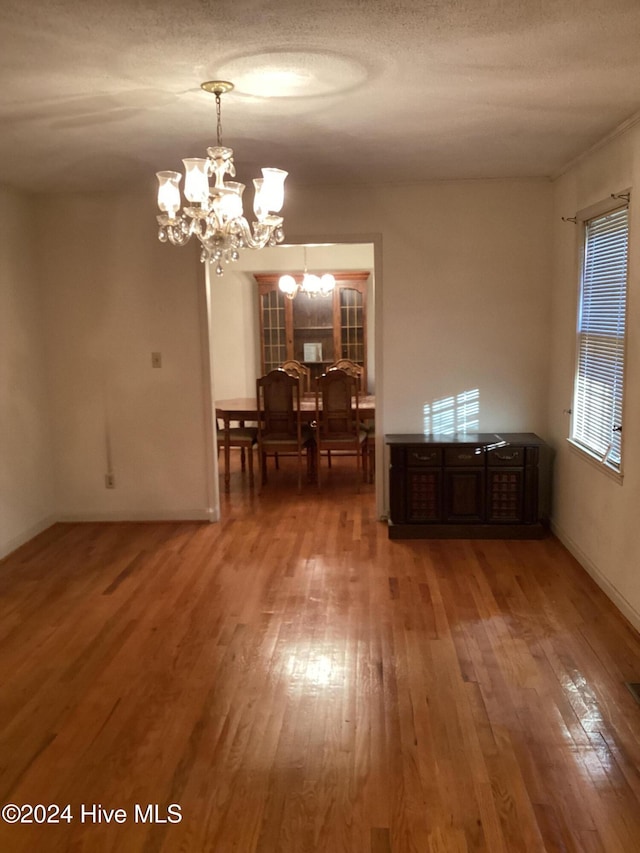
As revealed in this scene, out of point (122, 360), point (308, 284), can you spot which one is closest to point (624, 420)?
point (122, 360)

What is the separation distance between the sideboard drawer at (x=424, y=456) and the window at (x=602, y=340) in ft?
2.85

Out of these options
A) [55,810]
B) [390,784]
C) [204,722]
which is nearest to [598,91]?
[390,784]

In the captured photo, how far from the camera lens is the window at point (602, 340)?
3646mm

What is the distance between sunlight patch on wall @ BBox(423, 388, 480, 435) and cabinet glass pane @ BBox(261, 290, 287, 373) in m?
3.24

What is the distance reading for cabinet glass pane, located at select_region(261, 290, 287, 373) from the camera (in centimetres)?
795

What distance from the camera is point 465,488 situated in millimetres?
4750

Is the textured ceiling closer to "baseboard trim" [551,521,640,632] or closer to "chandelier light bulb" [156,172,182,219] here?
"chandelier light bulb" [156,172,182,219]

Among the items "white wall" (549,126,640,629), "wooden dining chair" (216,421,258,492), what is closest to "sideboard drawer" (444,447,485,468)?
"white wall" (549,126,640,629)

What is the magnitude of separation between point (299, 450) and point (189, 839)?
4.14 m

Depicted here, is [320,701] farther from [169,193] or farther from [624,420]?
[169,193]

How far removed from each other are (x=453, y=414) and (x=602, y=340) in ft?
4.46

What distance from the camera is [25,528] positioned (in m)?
4.89

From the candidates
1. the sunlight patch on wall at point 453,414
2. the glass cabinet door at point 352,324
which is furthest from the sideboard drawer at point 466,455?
the glass cabinet door at point 352,324

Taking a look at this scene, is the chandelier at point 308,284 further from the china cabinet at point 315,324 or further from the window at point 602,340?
the window at point 602,340
